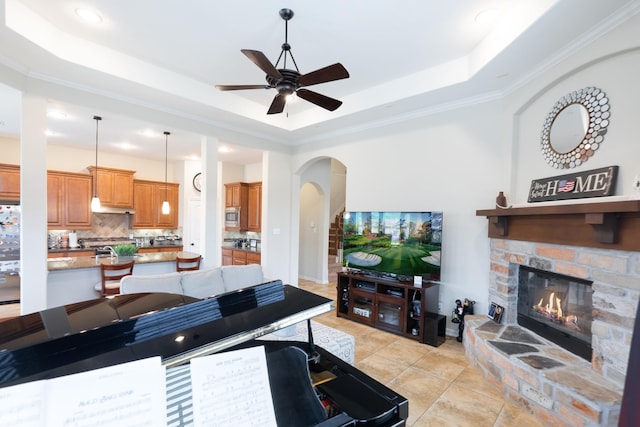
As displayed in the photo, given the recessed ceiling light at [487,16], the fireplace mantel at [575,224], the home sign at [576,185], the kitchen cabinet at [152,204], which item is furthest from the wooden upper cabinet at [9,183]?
the home sign at [576,185]

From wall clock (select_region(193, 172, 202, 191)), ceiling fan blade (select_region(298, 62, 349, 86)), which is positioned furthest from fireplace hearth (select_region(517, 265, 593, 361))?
wall clock (select_region(193, 172, 202, 191))

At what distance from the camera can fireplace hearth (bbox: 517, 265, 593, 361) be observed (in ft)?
7.20

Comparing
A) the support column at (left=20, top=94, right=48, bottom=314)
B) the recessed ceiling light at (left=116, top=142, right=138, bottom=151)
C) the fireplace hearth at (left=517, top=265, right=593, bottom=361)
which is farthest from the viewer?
the recessed ceiling light at (left=116, top=142, right=138, bottom=151)

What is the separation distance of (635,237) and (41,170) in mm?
4924

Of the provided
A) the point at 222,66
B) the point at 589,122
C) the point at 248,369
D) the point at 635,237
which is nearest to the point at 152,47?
the point at 222,66

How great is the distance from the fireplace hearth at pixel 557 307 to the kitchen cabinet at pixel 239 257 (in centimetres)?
430

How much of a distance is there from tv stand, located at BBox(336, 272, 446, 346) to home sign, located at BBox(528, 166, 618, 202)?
4.97ft

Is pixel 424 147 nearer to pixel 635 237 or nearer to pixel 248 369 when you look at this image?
pixel 635 237

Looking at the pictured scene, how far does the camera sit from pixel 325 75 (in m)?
2.20

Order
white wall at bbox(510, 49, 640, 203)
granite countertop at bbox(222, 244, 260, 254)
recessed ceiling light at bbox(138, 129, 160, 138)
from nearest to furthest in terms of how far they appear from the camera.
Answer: white wall at bbox(510, 49, 640, 203) → recessed ceiling light at bbox(138, 129, 160, 138) → granite countertop at bbox(222, 244, 260, 254)

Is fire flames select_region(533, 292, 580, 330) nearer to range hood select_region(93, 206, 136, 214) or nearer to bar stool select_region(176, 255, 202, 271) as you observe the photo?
bar stool select_region(176, 255, 202, 271)

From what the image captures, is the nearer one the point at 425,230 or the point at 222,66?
the point at 222,66

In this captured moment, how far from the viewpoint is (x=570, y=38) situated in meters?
2.18

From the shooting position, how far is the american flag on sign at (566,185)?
2.26 meters
